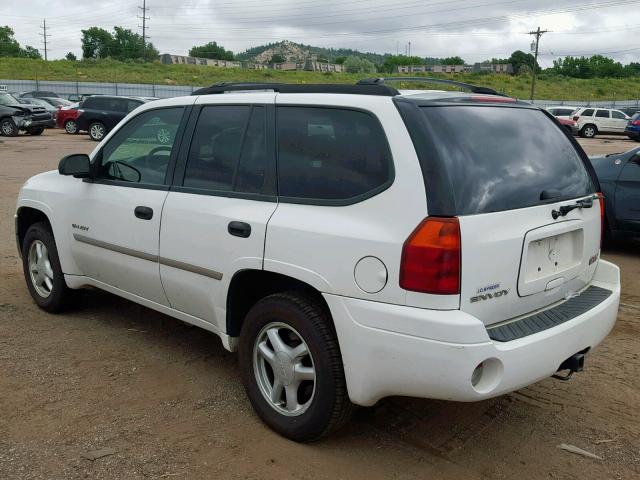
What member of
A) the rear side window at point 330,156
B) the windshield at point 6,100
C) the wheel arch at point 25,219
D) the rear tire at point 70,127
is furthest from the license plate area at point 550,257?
the rear tire at point 70,127

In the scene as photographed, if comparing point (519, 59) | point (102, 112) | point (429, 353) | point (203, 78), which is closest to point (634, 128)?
point (102, 112)

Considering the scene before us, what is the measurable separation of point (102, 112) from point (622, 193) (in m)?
20.1

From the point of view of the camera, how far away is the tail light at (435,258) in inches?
107

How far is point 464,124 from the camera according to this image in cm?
308

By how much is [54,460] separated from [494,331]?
7.01 ft

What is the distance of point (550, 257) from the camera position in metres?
3.23

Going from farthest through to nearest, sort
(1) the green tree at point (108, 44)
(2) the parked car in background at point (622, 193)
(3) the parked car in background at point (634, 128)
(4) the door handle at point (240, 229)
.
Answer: (1) the green tree at point (108, 44)
(3) the parked car in background at point (634, 128)
(2) the parked car in background at point (622, 193)
(4) the door handle at point (240, 229)

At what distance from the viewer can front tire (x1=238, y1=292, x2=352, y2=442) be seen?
306 cm

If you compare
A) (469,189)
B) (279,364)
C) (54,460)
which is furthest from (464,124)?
(54,460)

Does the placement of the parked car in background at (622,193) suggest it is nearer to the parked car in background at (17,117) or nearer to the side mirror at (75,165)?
the side mirror at (75,165)

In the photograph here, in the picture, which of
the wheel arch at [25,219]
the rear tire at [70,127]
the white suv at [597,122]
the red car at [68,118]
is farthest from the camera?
the white suv at [597,122]

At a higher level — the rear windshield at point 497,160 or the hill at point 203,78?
the hill at point 203,78

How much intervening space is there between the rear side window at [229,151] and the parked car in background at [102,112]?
20.7m

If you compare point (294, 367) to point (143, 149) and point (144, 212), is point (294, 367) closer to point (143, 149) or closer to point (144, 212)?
point (144, 212)
